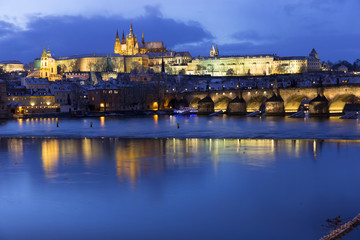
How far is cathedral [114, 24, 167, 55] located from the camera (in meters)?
188

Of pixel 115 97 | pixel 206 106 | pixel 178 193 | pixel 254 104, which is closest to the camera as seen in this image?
pixel 178 193

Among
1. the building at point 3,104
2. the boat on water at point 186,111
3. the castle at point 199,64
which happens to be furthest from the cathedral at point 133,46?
the building at point 3,104

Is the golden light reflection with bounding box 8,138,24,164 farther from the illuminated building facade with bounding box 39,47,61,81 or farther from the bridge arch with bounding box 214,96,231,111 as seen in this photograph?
the illuminated building facade with bounding box 39,47,61,81

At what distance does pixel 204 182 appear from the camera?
48.5 feet

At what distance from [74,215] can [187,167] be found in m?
7.03

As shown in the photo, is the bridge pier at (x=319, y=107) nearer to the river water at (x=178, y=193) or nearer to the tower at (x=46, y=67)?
the river water at (x=178, y=193)

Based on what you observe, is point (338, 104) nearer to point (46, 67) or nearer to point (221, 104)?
point (221, 104)

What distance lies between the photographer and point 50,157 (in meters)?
21.3

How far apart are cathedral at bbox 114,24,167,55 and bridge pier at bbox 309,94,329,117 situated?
134872 millimetres

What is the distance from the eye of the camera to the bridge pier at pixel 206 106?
7538 centimetres

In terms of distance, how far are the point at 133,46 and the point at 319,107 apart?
13692 cm

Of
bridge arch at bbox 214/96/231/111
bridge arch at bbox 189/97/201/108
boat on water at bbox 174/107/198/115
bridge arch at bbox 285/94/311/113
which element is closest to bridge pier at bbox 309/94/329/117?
bridge arch at bbox 285/94/311/113

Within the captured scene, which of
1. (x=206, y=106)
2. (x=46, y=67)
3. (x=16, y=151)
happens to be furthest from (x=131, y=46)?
(x=16, y=151)

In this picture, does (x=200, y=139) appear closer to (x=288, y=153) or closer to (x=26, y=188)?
(x=288, y=153)
